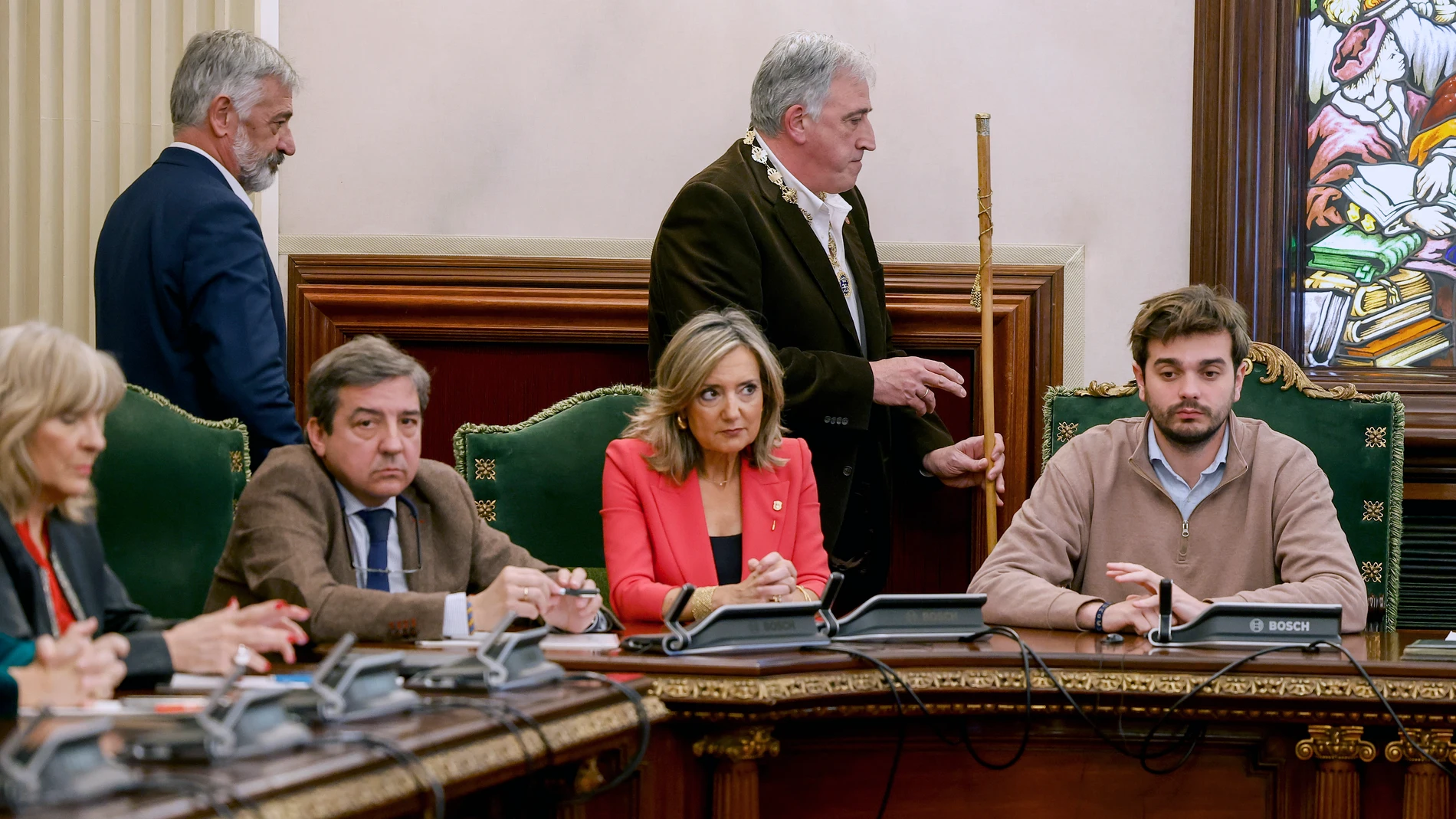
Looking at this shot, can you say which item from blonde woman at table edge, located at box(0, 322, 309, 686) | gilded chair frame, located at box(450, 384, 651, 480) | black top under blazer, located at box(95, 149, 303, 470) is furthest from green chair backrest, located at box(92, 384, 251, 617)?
blonde woman at table edge, located at box(0, 322, 309, 686)

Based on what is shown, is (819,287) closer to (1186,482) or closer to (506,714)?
(1186,482)

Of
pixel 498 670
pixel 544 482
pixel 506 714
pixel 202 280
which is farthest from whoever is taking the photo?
pixel 544 482

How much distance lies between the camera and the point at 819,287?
3.54 meters

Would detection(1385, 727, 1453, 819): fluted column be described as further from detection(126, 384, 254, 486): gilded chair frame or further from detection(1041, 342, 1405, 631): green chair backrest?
detection(126, 384, 254, 486): gilded chair frame

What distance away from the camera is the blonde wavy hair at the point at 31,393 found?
1.85m

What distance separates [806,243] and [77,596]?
1.95 metres

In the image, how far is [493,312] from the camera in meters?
4.06

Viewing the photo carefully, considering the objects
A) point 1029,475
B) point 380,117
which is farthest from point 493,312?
point 1029,475

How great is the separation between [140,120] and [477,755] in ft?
9.32

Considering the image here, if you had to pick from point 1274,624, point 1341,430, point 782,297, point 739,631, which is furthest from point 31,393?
point 1341,430

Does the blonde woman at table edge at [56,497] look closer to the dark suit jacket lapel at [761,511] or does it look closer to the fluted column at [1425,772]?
the dark suit jacket lapel at [761,511]

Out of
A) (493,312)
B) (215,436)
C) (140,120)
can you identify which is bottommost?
(215,436)

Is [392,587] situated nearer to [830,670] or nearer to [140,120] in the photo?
[830,670]

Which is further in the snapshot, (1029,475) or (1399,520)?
(1029,475)
